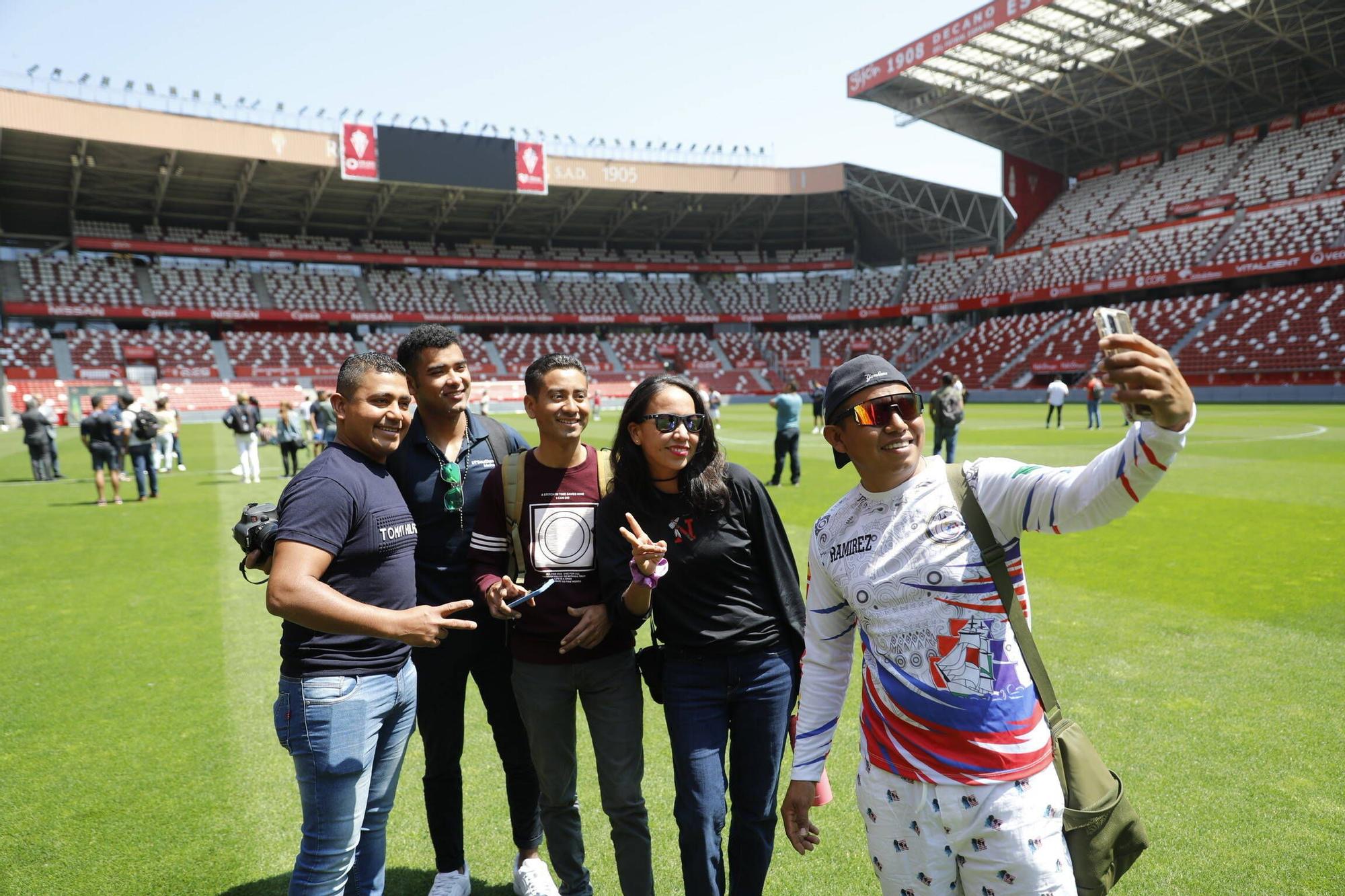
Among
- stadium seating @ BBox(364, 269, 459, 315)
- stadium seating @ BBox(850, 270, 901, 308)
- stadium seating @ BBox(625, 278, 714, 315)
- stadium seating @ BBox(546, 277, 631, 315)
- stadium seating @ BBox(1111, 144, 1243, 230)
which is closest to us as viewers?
stadium seating @ BBox(1111, 144, 1243, 230)

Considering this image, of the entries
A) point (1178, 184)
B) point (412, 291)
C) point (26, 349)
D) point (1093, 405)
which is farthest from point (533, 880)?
point (412, 291)

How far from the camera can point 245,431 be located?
1522 cm

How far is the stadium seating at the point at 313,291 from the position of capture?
2105 inches

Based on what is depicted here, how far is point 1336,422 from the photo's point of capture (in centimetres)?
2139

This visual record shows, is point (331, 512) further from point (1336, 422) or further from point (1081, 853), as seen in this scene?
point (1336, 422)

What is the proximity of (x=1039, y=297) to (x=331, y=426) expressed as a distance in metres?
45.7

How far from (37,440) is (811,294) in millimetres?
56565

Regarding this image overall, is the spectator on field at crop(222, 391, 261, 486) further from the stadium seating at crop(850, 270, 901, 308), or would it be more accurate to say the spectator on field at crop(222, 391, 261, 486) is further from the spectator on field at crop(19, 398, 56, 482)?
the stadium seating at crop(850, 270, 901, 308)

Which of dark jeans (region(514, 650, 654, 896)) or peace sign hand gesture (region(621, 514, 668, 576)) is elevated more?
peace sign hand gesture (region(621, 514, 668, 576))

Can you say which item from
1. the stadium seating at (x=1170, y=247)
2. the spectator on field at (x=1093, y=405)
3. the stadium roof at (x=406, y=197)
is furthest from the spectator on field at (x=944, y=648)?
the stadium seating at (x=1170, y=247)

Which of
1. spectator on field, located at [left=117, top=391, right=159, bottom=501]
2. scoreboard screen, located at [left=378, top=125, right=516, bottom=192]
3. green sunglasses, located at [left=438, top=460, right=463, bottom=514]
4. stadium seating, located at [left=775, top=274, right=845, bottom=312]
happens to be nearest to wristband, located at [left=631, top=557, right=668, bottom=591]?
green sunglasses, located at [left=438, top=460, right=463, bottom=514]

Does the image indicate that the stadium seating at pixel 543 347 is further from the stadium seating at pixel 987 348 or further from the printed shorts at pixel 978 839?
the printed shorts at pixel 978 839

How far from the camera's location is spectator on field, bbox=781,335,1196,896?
188 centimetres

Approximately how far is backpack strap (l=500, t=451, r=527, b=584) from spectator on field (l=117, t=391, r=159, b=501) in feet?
43.3
